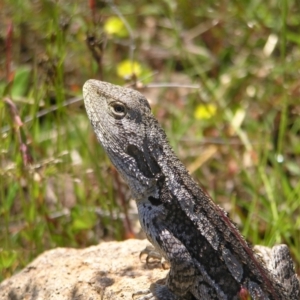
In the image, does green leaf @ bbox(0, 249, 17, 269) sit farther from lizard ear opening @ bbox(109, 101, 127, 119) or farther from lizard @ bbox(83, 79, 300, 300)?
lizard ear opening @ bbox(109, 101, 127, 119)

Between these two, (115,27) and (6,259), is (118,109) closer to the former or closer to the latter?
(6,259)

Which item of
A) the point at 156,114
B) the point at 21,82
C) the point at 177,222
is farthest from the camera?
the point at 156,114

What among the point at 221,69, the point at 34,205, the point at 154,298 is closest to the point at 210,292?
the point at 154,298

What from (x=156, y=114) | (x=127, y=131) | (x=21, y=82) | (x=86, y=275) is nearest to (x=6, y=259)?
(x=86, y=275)

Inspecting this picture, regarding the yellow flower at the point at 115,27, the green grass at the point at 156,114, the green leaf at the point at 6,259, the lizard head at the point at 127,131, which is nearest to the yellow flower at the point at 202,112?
the green grass at the point at 156,114

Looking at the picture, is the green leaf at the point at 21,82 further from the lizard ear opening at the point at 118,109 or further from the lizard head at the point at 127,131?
the lizard ear opening at the point at 118,109
